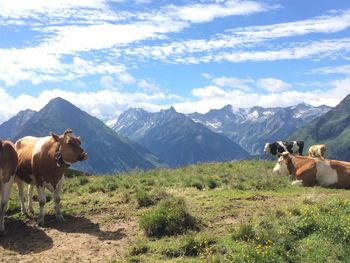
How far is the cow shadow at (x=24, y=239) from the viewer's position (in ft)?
48.3

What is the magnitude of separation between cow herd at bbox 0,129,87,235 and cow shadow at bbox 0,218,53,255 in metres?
0.73

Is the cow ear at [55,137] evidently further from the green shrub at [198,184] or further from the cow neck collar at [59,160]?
the green shrub at [198,184]

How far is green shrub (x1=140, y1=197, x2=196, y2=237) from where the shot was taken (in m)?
14.8

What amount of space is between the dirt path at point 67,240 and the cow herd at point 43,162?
870mm

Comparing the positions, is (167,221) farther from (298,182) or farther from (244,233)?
(298,182)

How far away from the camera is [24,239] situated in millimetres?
15781

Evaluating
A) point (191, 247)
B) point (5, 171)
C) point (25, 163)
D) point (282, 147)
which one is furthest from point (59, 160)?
point (282, 147)

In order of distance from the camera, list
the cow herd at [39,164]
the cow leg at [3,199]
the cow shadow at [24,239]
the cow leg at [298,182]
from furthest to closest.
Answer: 1. the cow leg at [298,182]
2. the cow herd at [39,164]
3. the cow leg at [3,199]
4. the cow shadow at [24,239]

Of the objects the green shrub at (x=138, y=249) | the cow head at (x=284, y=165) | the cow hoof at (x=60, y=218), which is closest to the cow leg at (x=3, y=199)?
the cow hoof at (x=60, y=218)

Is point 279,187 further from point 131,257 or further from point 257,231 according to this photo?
point 131,257

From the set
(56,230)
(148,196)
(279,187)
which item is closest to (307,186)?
(279,187)

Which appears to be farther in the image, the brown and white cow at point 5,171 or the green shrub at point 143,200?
the green shrub at point 143,200

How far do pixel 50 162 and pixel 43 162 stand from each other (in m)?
0.26

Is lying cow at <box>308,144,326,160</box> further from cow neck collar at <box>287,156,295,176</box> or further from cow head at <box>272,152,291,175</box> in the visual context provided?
cow neck collar at <box>287,156,295,176</box>
